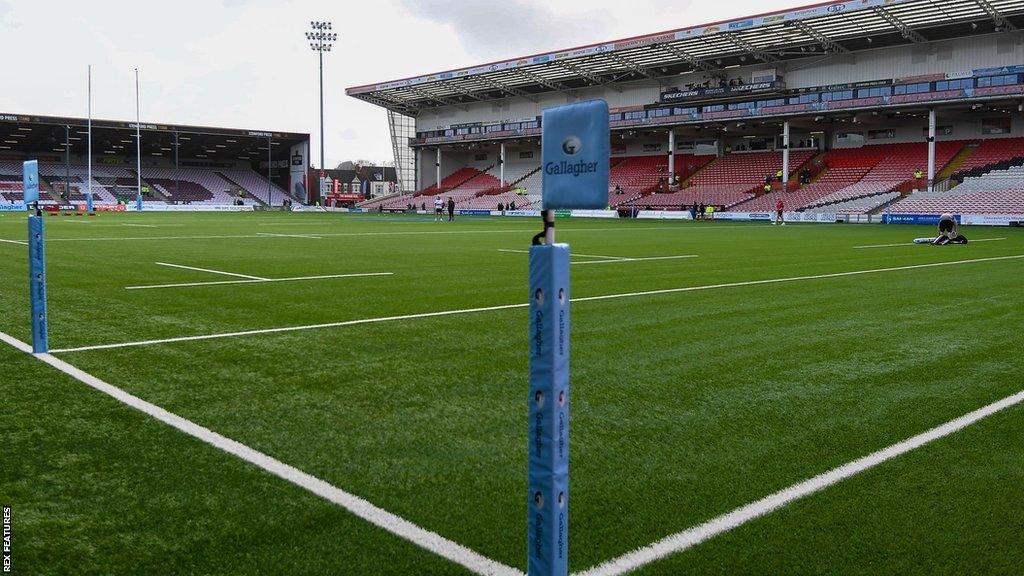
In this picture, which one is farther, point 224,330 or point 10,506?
point 224,330

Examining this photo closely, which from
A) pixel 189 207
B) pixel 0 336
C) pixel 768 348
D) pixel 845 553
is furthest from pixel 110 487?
pixel 189 207

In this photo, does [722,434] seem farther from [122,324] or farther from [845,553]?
[122,324]

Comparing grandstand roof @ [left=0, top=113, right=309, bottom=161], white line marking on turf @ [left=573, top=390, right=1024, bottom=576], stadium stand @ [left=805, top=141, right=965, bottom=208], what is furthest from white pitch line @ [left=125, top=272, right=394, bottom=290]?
grandstand roof @ [left=0, top=113, right=309, bottom=161]

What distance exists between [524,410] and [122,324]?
16.0 feet

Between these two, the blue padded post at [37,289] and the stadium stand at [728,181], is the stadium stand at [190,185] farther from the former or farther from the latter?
the blue padded post at [37,289]

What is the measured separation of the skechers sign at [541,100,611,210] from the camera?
2223 millimetres

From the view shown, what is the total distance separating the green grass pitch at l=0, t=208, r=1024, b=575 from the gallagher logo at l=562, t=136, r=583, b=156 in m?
1.50

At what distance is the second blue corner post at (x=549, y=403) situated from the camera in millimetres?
2270

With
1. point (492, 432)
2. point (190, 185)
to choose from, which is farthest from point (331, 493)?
point (190, 185)

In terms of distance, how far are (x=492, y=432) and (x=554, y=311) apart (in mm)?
2396

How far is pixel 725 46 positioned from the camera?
58.7 meters

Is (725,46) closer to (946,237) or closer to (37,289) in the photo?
(946,237)

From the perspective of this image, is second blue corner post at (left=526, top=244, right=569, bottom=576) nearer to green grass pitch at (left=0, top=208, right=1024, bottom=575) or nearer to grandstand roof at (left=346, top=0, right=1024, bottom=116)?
green grass pitch at (left=0, top=208, right=1024, bottom=575)

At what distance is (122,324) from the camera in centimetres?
795
